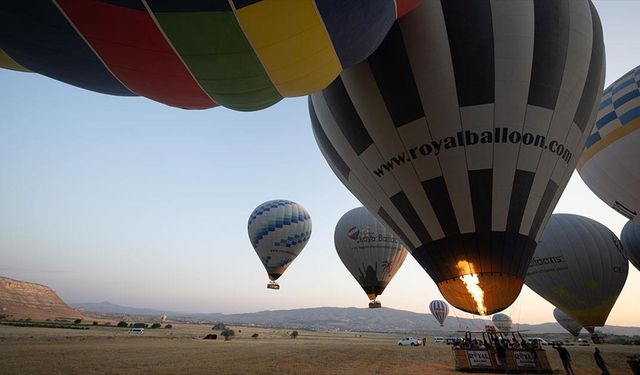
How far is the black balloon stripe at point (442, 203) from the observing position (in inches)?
292

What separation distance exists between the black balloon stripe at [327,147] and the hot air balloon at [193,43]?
16.8 feet

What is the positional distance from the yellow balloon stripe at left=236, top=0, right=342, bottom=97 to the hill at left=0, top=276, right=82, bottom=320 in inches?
3971

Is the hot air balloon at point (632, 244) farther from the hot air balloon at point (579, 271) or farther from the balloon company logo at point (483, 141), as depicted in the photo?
the balloon company logo at point (483, 141)

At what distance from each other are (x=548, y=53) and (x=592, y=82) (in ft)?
6.04

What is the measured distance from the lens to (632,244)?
20.7 m

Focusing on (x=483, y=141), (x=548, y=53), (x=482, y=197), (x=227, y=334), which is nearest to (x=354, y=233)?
(x=482, y=197)

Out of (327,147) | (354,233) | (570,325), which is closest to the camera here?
(327,147)

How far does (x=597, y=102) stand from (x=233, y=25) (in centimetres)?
937

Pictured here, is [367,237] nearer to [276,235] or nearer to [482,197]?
[276,235]

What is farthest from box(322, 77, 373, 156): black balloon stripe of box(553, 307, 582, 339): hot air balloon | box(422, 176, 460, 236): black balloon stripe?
box(553, 307, 582, 339): hot air balloon

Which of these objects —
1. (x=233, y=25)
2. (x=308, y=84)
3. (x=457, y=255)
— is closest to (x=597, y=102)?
(x=457, y=255)

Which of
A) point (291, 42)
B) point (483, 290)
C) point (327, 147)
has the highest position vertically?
point (327, 147)

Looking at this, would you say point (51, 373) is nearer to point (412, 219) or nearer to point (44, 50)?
point (44, 50)

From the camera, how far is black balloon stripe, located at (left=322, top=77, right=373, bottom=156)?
26.7 feet
